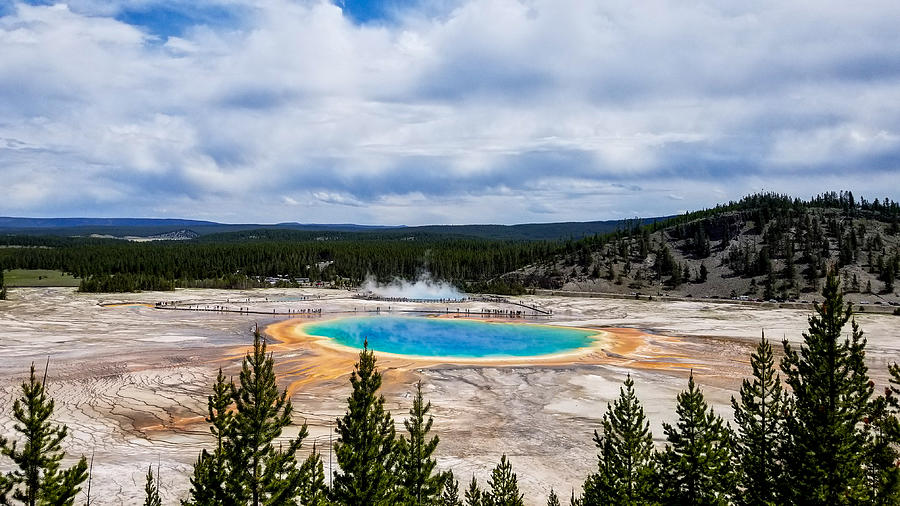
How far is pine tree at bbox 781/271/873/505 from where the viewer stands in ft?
48.6

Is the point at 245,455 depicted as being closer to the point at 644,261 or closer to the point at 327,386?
the point at 327,386

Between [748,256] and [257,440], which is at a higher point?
[748,256]

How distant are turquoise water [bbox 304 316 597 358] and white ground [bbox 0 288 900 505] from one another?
7.84 metres

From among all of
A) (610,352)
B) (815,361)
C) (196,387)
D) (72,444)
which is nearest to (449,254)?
(610,352)

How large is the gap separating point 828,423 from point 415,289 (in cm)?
11678

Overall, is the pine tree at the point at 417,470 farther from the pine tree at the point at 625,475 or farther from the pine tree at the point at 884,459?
the pine tree at the point at 884,459

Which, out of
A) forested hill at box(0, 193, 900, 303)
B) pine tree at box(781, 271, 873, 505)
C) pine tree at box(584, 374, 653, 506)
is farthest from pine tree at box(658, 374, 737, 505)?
forested hill at box(0, 193, 900, 303)

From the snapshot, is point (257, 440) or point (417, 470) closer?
point (257, 440)

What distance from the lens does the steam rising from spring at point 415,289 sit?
121m

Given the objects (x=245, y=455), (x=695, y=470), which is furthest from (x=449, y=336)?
(x=245, y=455)

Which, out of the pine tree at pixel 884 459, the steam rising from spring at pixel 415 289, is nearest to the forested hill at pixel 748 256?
the steam rising from spring at pixel 415 289

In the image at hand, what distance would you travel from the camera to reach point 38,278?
129625 millimetres

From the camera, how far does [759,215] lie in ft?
475

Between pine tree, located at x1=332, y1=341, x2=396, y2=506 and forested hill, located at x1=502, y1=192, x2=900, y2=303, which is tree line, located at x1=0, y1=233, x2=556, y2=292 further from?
pine tree, located at x1=332, y1=341, x2=396, y2=506
